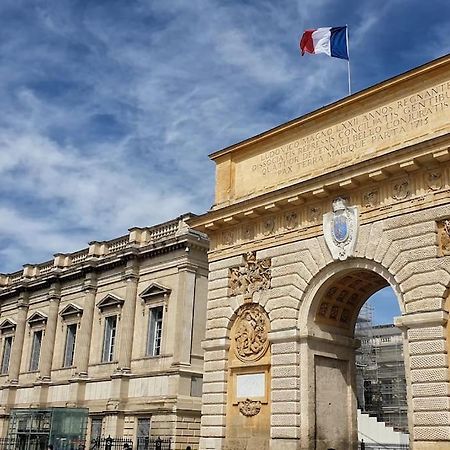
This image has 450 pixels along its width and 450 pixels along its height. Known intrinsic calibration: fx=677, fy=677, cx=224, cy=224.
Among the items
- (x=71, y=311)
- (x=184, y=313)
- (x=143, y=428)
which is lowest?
(x=143, y=428)

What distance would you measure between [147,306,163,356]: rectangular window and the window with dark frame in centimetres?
1297

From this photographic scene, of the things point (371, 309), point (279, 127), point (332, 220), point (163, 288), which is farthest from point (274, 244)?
point (371, 309)

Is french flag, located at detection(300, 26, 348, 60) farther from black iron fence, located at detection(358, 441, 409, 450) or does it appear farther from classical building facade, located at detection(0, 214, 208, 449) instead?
black iron fence, located at detection(358, 441, 409, 450)

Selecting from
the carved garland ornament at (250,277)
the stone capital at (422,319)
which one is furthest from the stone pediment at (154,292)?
the stone capital at (422,319)

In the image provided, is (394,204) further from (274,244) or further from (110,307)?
(110,307)

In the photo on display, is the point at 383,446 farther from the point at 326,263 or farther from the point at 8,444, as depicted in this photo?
the point at 8,444

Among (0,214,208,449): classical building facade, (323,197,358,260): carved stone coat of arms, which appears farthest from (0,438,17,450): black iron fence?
(323,197,358,260): carved stone coat of arms

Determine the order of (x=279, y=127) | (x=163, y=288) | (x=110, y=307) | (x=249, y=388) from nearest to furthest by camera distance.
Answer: (x=249, y=388) < (x=279, y=127) < (x=163, y=288) < (x=110, y=307)

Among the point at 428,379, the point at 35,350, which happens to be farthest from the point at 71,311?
the point at 428,379

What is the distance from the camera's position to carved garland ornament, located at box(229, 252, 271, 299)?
63.7 ft

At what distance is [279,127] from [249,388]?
7.67 meters

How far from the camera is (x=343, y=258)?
1742 cm

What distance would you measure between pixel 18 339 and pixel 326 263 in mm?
24647

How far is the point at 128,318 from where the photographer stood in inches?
1175
